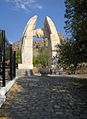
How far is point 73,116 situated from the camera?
7.92 meters

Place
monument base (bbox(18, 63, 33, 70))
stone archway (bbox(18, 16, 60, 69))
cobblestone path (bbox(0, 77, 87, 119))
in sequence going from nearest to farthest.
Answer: cobblestone path (bbox(0, 77, 87, 119))
monument base (bbox(18, 63, 33, 70))
stone archway (bbox(18, 16, 60, 69))

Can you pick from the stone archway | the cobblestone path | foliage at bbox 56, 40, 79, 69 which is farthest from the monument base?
the cobblestone path

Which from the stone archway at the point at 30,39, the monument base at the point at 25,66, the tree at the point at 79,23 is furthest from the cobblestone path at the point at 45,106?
the stone archway at the point at 30,39

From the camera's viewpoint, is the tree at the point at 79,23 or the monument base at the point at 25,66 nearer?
the tree at the point at 79,23

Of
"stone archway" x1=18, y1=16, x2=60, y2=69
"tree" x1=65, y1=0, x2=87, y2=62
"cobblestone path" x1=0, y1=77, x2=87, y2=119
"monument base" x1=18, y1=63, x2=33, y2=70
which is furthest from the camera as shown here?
"stone archway" x1=18, y1=16, x2=60, y2=69

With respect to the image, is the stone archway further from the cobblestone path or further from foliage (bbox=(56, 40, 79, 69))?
the cobblestone path

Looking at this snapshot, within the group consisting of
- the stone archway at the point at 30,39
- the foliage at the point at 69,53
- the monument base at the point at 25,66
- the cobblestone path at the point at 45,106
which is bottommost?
the cobblestone path at the point at 45,106

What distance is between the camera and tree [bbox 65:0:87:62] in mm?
12961

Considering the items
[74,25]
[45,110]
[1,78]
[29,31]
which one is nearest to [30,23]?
[29,31]

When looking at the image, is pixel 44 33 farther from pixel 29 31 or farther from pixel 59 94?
pixel 59 94

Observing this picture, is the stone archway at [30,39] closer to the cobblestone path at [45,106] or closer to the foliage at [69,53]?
the foliage at [69,53]

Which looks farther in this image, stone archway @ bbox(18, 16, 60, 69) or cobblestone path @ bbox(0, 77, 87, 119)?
stone archway @ bbox(18, 16, 60, 69)

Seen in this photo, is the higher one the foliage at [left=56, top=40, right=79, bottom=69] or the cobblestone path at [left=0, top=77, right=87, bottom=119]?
the foliage at [left=56, top=40, right=79, bottom=69]

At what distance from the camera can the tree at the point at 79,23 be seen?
13.0m
